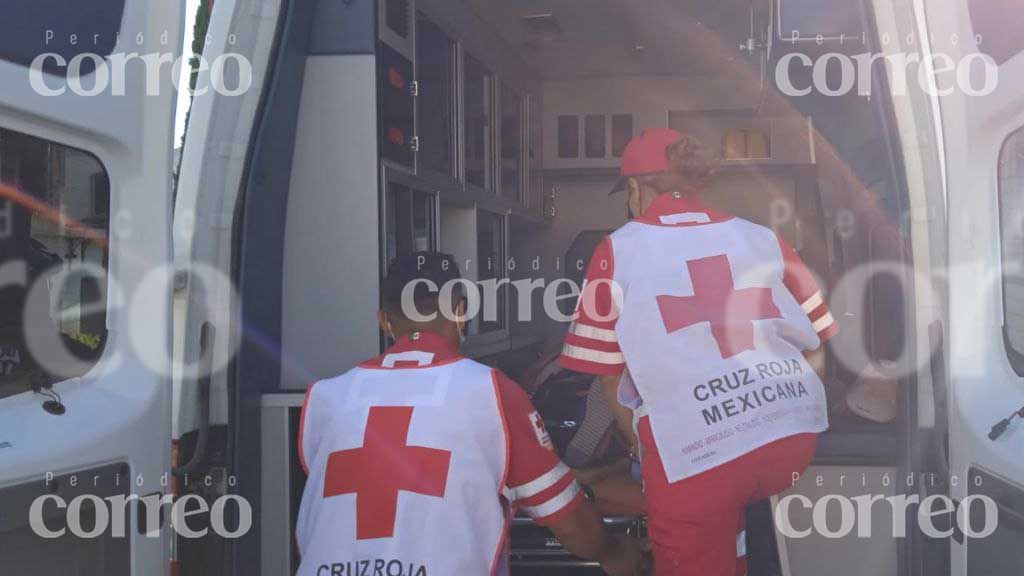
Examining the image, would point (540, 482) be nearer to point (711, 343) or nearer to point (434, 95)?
point (711, 343)

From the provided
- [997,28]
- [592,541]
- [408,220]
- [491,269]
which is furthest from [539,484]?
Answer: [491,269]

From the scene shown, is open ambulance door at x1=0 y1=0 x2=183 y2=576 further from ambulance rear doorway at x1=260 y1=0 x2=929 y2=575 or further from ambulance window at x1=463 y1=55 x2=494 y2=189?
ambulance window at x1=463 y1=55 x2=494 y2=189

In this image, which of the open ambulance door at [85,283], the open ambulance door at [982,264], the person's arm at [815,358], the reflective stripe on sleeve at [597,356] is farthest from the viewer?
the person's arm at [815,358]

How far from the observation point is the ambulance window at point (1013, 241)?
2041 millimetres

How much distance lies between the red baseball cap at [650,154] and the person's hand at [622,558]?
2.92 feet

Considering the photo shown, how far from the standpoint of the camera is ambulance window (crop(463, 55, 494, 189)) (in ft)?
15.3

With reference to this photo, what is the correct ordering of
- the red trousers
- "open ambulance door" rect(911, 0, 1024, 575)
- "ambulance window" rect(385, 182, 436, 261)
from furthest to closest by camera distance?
"ambulance window" rect(385, 182, 436, 261) < the red trousers < "open ambulance door" rect(911, 0, 1024, 575)

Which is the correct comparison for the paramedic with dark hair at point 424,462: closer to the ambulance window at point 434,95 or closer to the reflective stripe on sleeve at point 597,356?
the reflective stripe on sleeve at point 597,356

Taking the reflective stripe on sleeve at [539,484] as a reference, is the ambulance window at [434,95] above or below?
above

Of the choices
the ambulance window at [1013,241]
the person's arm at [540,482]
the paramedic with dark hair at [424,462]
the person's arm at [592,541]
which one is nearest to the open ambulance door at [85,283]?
the paramedic with dark hair at [424,462]

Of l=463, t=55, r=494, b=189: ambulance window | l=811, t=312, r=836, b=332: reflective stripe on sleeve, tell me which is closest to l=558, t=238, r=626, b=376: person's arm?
l=811, t=312, r=836, b=332: reflective stripe on sleeve

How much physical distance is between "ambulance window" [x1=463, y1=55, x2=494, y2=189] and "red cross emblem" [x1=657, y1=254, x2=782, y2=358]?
96.6 inches

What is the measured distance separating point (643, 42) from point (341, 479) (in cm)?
386

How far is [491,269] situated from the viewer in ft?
17.1
